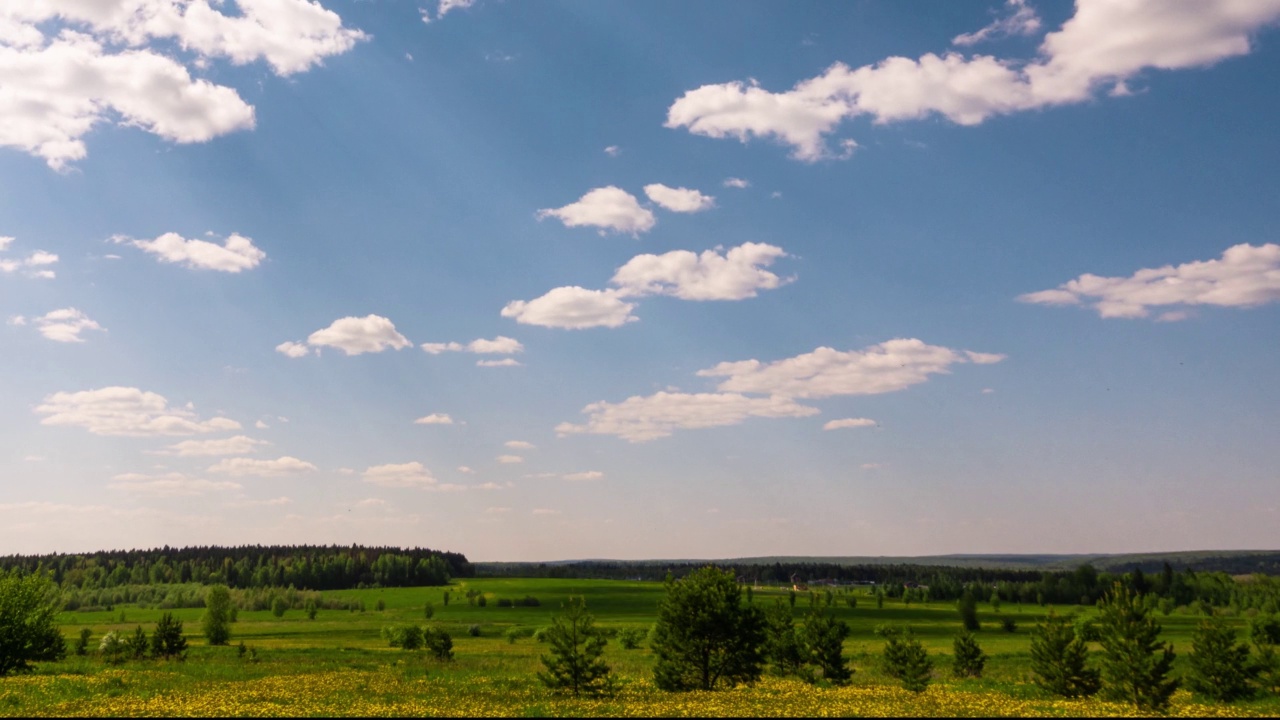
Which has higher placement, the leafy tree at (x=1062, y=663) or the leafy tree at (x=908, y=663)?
the leafy tree at (x=1062, y=663)

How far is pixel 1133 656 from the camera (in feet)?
106

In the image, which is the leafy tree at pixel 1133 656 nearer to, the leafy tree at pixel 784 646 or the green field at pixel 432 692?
the green field at pixel 432 692

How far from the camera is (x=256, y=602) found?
178875 millimetres

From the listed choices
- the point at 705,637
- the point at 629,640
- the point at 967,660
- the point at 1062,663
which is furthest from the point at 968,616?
the point at 705,637

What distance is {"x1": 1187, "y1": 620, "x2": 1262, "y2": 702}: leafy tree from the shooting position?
126ft

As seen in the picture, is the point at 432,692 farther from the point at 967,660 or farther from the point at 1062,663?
the point at 967,660

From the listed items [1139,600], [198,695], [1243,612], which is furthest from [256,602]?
[1243,612]

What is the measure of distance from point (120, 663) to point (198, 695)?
2783 cm

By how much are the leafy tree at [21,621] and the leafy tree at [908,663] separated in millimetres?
48392

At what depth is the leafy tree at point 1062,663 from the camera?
37.2 m

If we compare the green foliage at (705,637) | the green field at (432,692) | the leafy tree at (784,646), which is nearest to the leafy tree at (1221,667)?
the green field at (432,692)

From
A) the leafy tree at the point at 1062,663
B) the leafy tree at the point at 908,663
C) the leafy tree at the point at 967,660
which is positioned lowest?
the leafy tree at the point at 967,660

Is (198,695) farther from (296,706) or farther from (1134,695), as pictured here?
(1134,695)

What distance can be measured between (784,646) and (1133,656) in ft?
67.6
